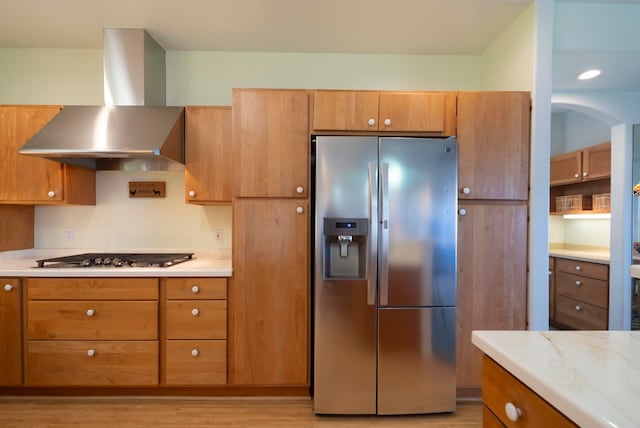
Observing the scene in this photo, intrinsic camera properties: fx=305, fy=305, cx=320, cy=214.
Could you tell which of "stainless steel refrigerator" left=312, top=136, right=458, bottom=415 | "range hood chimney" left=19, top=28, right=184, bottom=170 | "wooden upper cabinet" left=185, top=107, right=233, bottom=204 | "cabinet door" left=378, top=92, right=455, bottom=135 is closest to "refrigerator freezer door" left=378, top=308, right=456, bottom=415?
"stainless steel refrigerator" left=312, top=136, right=458, bottom=415

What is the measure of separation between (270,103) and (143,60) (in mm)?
1149

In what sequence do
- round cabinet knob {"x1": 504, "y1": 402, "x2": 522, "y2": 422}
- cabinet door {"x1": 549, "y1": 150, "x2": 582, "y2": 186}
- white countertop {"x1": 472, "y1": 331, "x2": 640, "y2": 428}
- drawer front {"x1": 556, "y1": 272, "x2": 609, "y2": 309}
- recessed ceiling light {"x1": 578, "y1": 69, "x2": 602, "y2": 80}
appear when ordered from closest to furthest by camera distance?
white countertop {"x1": 472, "y1": 331, "x2": 640, "y2": 428}
round cabinet knob {"x1": 504, "y1": 402, "x2": 522, "y2": 422}
recessed ceiling light {"x1": 578, "y1": 69, "x2": 602, "y2": 80}
drawer front {"x1": 556, "y1": 272, "x2": 609, "y2": 309}
cabinet door {"x1": 549, "y1": 150, "x2": 582, "y2": 186}

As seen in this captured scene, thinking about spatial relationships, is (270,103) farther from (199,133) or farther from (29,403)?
(29,403)

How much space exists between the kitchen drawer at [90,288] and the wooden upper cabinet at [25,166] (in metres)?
0.66

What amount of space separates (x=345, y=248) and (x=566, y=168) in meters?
3.57

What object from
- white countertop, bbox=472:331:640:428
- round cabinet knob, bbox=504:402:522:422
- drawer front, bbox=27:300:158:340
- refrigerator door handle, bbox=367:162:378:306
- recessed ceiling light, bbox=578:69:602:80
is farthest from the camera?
recessed ceiling light, bbox=578:69:602:80

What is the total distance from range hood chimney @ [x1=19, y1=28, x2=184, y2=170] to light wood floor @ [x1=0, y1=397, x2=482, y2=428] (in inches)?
66.8

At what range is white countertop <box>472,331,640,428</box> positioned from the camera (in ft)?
1.78

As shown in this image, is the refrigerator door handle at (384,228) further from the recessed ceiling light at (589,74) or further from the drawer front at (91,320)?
the recessed ceiling light at (589,74)

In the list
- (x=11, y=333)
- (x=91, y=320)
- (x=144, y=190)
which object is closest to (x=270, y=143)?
(x=144, y=190)

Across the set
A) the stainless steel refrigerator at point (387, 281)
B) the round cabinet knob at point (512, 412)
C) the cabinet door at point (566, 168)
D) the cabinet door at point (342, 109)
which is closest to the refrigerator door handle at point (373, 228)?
the stainless steel refrigerator at point (387, 281)

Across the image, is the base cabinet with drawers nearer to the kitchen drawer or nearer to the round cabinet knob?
the round cabinet knob

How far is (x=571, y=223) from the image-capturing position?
4.05 m

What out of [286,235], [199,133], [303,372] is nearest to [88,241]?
[199,133]
